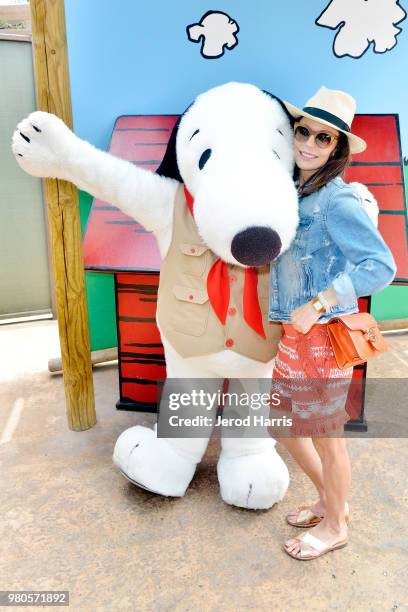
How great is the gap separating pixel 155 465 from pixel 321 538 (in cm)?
60

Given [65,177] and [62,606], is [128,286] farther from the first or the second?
[62,606]

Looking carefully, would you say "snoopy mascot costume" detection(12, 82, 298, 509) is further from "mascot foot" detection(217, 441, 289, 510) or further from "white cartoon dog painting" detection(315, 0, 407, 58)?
"white cartoon dog painting" detection(315, 0, 407, 58)

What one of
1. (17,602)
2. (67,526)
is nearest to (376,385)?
Answer: (67,526)

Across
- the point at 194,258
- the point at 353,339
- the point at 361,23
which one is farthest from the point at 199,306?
the point at 361,23

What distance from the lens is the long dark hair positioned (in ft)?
4.42

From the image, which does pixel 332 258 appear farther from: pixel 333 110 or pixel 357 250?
pixel 333 110

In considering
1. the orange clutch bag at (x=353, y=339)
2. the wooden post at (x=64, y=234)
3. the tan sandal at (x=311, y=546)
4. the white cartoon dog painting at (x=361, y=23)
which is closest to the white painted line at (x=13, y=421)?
the wooden post at (x=64, y=234)

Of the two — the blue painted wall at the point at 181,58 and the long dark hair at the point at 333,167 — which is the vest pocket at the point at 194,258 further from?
the blue painted wall at the point at 181,58

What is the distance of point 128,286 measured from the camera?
229 cm

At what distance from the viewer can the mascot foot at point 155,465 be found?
5.86ft

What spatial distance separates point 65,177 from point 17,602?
1306mm

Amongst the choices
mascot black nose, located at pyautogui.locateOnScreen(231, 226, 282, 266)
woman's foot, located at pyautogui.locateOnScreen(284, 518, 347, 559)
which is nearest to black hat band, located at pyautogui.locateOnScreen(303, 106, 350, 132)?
mascot black nose, located at pyautogui.locateOnScreen(231, 226, 282, 266)

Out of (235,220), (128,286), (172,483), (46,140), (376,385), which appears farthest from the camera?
(376,385)

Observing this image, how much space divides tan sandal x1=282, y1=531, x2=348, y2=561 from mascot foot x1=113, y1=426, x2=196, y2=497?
42 centimetres
